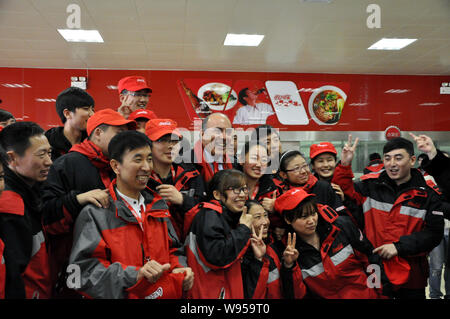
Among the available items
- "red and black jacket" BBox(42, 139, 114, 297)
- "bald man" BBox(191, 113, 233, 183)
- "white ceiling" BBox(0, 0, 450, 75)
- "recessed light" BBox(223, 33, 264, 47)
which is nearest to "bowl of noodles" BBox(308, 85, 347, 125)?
"white ceiling" BBox(0, 0, 450, 75)

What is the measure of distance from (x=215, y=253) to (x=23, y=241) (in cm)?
84

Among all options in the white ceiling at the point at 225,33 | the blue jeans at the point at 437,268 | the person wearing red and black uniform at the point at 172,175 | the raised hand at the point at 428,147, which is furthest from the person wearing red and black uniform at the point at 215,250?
the white ceiling at the point at 225,33

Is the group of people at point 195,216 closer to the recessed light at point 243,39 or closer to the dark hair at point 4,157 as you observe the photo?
the dark hair at point 4,157

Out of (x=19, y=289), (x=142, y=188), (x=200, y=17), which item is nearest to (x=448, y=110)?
(x=200, y=17)

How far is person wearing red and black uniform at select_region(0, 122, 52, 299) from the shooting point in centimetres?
135

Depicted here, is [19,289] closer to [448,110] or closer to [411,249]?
[411,249]

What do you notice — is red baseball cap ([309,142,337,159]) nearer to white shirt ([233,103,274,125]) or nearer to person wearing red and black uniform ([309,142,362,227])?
person wearing red and black uniform ([309,142,362,227])

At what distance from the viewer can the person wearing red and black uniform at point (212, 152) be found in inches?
94.2

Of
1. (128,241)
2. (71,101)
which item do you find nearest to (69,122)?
(71,101)

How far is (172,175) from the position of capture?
2158 millimetres

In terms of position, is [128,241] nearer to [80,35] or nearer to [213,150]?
[213,150]

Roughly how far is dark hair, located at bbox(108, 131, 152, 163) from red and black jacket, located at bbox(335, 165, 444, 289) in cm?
141
